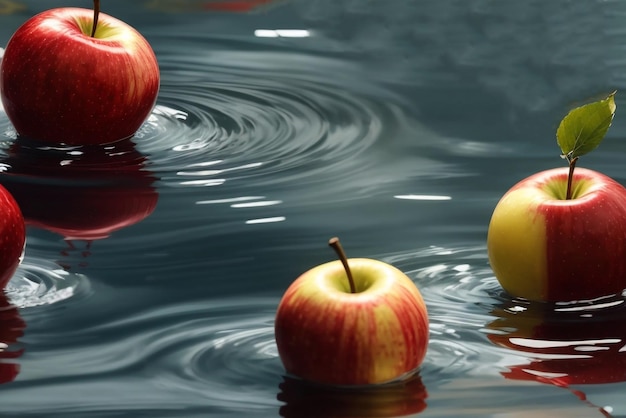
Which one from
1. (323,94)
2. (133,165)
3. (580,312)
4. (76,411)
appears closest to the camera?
(76,411)

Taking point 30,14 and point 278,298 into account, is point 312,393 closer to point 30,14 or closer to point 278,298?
point 278,298

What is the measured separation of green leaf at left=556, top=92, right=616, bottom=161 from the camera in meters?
1.94

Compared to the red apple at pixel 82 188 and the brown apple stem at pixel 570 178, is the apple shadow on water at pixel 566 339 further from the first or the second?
the red apple at pixel 82 188

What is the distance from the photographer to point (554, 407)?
1664mm

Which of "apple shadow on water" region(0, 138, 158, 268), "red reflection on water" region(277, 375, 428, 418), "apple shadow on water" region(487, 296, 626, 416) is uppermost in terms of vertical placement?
"apple shadow on water" region(0, 138, 158, 268)

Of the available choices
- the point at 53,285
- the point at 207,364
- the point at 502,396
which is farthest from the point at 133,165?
the point at 502,396

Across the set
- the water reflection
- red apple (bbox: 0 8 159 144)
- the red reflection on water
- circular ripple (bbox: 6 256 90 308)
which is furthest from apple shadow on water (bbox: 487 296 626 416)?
the water reflection

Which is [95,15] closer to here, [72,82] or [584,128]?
[72,82]

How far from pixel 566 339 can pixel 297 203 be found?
591mm

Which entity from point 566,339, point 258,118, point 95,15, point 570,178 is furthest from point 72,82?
point 566,339

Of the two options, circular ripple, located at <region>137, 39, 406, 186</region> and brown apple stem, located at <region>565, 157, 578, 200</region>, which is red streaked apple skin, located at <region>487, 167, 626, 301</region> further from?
circular ripple, located at <region>137, 39, 406, 186</region>

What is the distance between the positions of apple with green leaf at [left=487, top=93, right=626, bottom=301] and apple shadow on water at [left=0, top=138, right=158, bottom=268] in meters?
0.60

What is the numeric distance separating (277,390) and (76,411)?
232 millimetres

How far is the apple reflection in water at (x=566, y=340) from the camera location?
1747 mm
